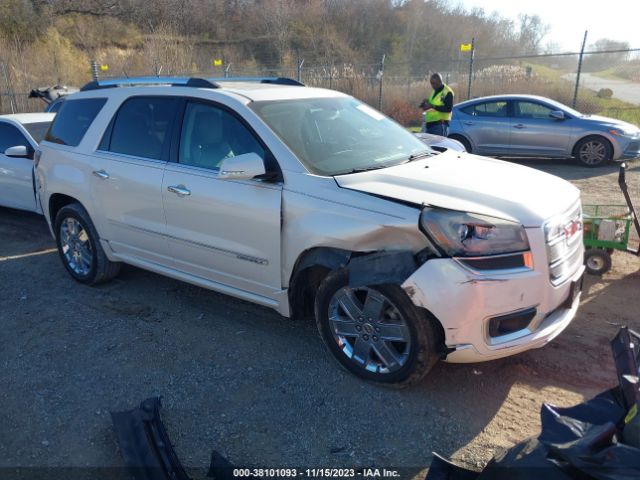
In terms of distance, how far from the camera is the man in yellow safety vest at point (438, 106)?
9.59 metres

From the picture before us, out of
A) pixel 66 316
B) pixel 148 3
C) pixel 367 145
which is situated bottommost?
pixel 66 316

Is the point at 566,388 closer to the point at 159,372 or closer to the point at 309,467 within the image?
the point at 309,467

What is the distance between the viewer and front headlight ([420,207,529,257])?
10.2ft

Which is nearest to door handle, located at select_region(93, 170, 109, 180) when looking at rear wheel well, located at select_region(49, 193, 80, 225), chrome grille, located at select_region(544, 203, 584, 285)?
rear wheel well, located at select_region(49, 193, 80, 225)

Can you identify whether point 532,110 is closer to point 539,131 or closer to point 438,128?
point 539,131

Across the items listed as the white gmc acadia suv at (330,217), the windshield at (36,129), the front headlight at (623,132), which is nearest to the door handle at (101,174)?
the white gmc acadia suv at (330,217)

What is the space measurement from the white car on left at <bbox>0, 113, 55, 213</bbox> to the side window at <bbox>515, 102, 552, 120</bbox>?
9203 millimetres

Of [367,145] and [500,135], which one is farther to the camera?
[500,135]

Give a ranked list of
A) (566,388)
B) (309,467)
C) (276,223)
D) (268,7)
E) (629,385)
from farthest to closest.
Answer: (268,7) → (276,223) → (566,388) → (309,467) → (629,385)

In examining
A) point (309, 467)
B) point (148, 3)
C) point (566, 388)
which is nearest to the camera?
point (309, 467)

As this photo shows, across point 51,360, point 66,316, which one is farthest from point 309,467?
point 66,316

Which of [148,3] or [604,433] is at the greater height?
[148,3]

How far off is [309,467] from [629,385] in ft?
5.23

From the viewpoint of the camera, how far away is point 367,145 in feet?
14.0
